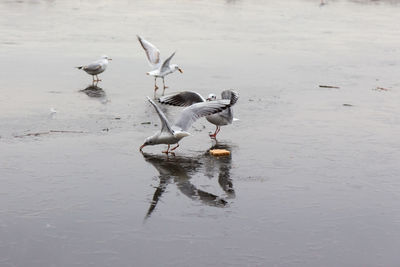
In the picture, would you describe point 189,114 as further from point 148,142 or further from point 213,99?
point 213,99

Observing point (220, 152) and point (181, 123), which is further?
point (181, 123)

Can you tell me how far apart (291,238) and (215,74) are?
11.5 m

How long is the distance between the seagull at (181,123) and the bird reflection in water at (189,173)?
0.29 m

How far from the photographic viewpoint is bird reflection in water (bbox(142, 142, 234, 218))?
32.5ft

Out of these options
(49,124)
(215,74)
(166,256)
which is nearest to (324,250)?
(166,256)

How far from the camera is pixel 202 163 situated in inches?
458

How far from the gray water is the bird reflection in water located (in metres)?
0.03

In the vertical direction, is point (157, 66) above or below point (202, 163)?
below

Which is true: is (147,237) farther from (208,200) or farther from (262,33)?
(262,33)

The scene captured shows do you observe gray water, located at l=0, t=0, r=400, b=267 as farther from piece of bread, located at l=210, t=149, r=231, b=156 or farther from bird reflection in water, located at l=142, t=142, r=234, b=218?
piece of bread, located at l=210, t=149, r=231, b=156

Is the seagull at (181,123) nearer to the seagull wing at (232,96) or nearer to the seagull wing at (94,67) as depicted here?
the seagull wing at (232,96)

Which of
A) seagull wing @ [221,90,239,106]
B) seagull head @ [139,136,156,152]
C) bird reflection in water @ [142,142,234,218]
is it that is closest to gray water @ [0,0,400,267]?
bird reflection in water @ [142,142,234,218]

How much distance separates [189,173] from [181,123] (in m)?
1.63

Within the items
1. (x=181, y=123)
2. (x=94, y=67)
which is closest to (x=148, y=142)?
(x=181, y=123)
